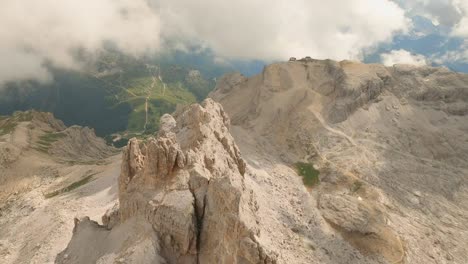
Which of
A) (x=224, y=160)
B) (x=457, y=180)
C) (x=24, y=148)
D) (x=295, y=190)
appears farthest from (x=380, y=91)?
(x=24, y=148)

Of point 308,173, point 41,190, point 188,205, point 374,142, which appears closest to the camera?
point 188,205

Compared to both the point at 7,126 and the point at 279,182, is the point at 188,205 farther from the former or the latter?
the point at 7,126

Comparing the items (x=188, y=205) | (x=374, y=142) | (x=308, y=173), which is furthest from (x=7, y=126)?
(x=188, y=205)

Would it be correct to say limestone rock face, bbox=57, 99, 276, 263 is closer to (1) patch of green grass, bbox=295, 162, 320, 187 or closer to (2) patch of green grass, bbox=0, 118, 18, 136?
(1) patch of green grass, bbox=295, 162, 320, 187

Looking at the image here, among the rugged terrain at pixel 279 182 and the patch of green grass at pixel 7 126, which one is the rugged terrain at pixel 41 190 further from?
the rugged terrain at pixel 279 182

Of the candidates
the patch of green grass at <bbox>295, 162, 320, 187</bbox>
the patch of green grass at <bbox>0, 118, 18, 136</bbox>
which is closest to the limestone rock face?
the patch of green grass at <bbox>295, 162, 320, 187</bbox>

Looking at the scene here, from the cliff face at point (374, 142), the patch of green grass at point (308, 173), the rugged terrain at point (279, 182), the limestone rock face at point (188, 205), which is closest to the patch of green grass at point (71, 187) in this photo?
the rugged terrain at point (279, 182)

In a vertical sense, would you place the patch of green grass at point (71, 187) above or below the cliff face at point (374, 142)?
below
